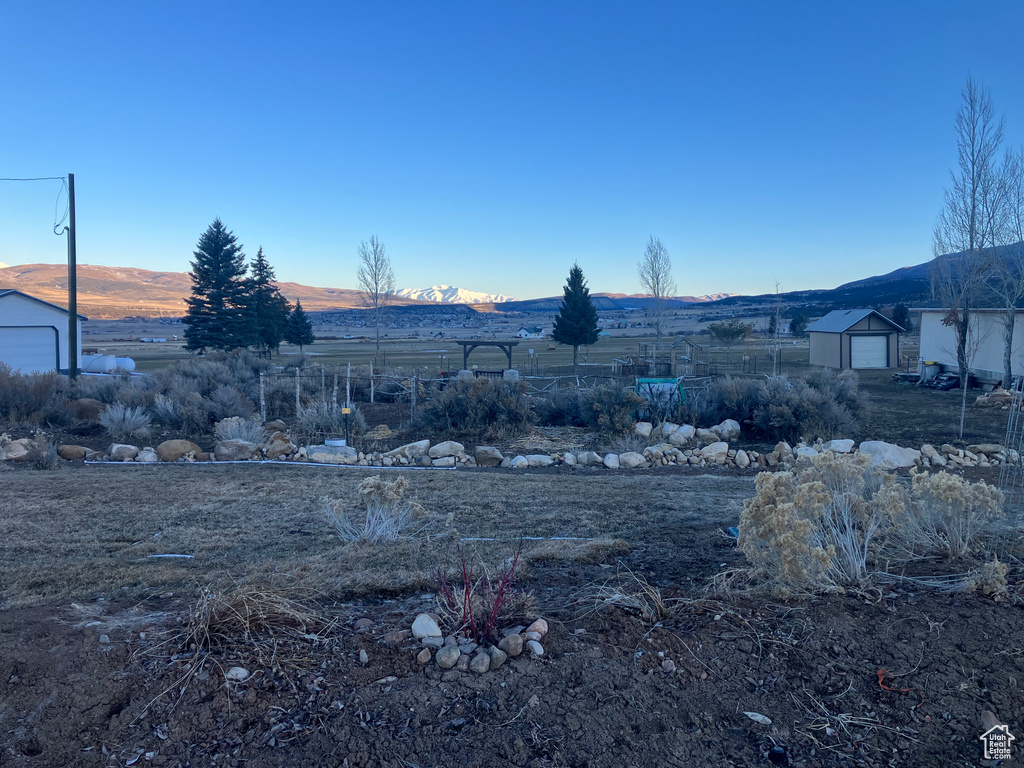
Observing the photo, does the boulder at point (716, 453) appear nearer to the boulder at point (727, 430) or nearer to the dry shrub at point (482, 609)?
the boulder at point (727, 430)

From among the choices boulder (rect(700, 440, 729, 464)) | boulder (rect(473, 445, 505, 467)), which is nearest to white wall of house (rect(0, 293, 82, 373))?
boulder (rect(473, 445, 505, 467))

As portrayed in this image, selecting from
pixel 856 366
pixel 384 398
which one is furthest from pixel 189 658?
pixel 856 366

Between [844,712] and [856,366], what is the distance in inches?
1440

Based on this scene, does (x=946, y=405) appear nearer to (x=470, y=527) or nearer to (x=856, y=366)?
(x=856, y=366)

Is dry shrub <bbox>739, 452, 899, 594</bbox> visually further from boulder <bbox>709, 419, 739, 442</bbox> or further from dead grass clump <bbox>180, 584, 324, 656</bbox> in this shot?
boulder <bbox>709, 419, 739, 442</bbox>

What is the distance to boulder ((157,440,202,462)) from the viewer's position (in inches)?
480

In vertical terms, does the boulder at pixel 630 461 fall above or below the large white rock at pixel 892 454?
below

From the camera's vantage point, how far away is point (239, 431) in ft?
43.8

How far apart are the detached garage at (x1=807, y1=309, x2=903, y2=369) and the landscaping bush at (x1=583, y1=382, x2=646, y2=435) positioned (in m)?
23.8

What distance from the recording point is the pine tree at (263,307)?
142ft

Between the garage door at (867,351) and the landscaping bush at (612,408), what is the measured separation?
24067mm

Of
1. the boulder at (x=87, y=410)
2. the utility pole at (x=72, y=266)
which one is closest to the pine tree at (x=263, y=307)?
the utility pole at (x=72, y=266)

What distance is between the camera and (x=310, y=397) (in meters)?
18.8

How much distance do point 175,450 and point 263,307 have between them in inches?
1373
